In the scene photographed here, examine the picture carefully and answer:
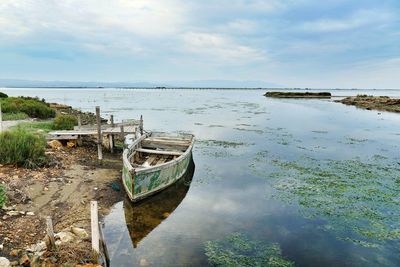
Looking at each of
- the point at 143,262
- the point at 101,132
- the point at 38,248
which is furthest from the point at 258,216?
the point at 101,132

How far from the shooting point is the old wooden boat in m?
11.8

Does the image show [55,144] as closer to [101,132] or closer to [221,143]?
[101,132]

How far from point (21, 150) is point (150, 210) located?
6636 mm

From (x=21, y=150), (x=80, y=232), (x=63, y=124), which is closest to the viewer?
(x=80, y=232)

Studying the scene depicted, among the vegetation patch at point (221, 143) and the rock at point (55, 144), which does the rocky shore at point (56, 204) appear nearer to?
the rock at point (55, 144)

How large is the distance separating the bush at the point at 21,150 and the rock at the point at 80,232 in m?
6.40

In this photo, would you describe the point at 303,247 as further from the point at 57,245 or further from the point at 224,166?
the point at 224,166

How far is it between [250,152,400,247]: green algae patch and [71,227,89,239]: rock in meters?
7.54

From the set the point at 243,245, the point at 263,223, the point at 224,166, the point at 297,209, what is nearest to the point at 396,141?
the point at 224,166

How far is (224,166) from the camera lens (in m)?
18.3

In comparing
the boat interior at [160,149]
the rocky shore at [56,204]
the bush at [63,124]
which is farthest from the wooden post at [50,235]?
the bush at [63,124]

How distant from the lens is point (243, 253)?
8875mm

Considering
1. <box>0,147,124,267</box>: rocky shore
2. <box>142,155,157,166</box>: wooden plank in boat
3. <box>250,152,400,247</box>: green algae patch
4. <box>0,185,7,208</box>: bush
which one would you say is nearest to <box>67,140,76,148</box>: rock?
<box>0,147,124,267</box>: rocky shore

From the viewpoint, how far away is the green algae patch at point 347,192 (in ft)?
34.5
